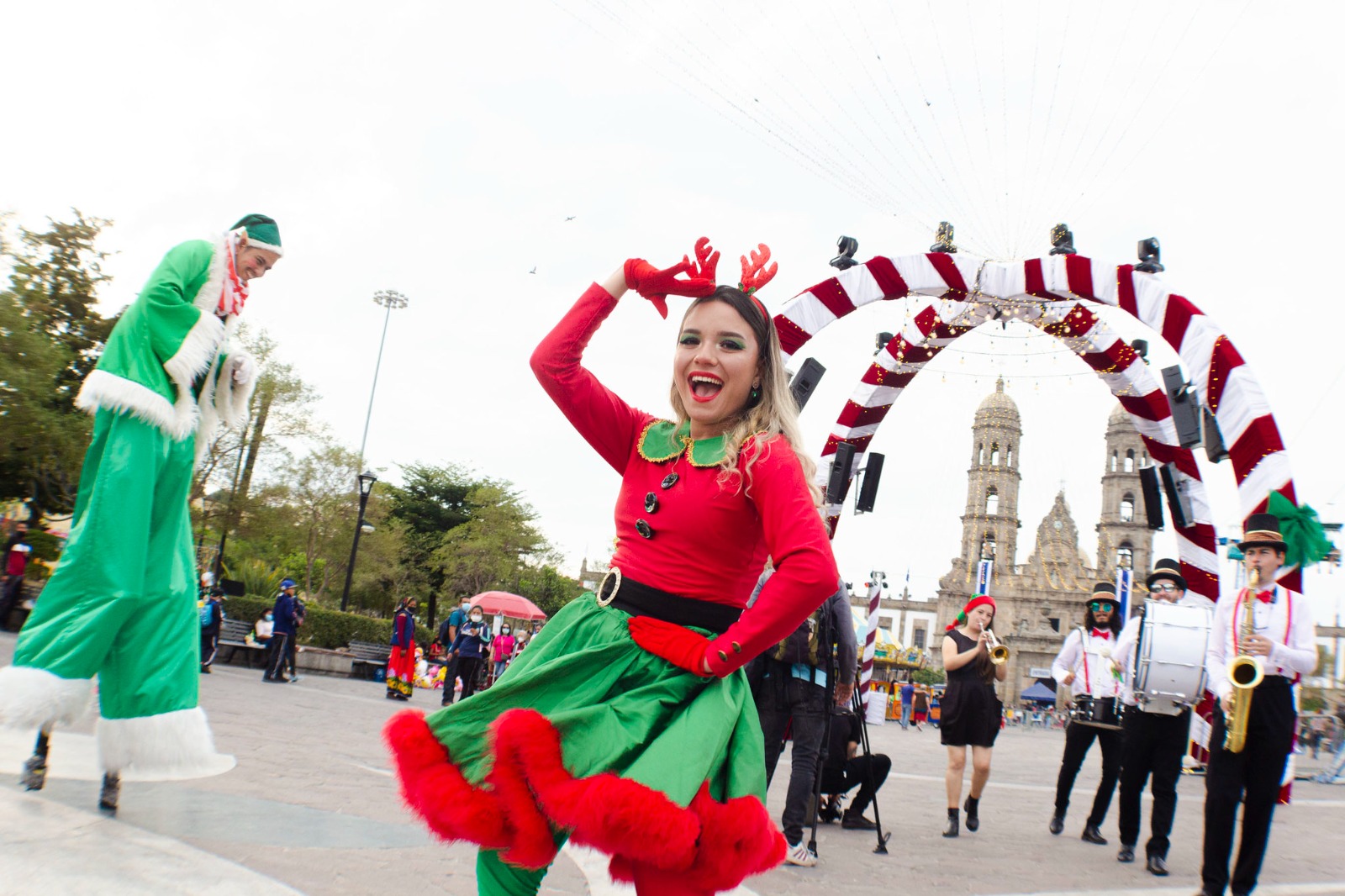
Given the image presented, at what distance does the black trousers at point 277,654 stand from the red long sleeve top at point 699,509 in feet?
44.0

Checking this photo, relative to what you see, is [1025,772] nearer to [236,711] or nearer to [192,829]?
[236,711]

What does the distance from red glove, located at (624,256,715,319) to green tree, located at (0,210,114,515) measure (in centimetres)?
2176

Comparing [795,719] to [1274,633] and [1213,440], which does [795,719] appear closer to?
[1274,633]

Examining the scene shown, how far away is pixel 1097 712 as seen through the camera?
25.3ft

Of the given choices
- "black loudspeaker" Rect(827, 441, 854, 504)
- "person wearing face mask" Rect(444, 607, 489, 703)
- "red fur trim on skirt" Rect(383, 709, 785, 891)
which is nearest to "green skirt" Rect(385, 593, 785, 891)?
"red fur trim on skirt" Rect(383, 709, 785, 891)

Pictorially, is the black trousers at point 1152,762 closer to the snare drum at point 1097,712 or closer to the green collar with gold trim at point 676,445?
the snare drum at point 1097,712

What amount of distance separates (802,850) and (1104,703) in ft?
11.8

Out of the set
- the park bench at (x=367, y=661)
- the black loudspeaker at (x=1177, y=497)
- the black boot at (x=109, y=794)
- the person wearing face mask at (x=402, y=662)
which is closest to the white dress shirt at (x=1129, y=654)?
the black loudspeaker at (x=1177, y=497)

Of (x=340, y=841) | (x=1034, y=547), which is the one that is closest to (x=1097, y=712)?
(x=340, y=841)

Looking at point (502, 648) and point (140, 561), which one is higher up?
point (140, 561)

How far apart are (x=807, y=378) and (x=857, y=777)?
5714mm

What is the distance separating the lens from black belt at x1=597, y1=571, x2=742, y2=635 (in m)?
2.27

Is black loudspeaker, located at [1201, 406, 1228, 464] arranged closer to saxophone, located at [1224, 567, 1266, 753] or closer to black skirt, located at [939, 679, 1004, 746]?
black skirt, located at [939, 679, 1004, 746]

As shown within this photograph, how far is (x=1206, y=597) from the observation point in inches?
456
